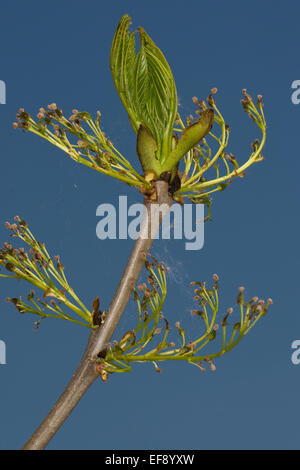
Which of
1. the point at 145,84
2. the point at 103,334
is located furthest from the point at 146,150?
the point at 103,334

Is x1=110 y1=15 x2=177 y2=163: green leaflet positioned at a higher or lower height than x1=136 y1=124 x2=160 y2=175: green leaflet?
higher

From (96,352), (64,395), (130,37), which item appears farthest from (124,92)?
(64,395)

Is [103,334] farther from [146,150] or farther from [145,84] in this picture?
[145,84]

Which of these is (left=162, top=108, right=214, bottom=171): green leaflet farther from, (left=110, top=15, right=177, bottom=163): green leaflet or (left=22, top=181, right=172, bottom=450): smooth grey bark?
(left=22, top=181, right=172, bottom=450): smooth grey bark

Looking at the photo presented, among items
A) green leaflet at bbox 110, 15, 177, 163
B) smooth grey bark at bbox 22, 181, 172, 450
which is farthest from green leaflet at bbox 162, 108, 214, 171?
smooth grey bark at bbox 22, 181, 172, 450

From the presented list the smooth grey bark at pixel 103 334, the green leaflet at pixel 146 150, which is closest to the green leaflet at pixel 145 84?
the green leaflet at pixel 146 150

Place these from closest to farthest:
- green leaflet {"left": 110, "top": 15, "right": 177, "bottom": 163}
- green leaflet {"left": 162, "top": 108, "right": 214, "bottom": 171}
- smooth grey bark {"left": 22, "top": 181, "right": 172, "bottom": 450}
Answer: smooth grey bark {"left": 22, "top": 181, "right": 172, "bottom": 450}
green leaflet {"left": 162, "top": 108, "right": 214, "bottom": 171}
green leaflet {"left": 110, "top": 15, "right": 177, "bottom": 163}

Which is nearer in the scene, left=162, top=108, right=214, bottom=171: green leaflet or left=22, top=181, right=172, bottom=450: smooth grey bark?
left=22, top=181, right=172, bottom=450: smooth grey bark

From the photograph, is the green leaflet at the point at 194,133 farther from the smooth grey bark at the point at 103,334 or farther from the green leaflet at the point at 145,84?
the smooth grey bark at the point at 103,334
